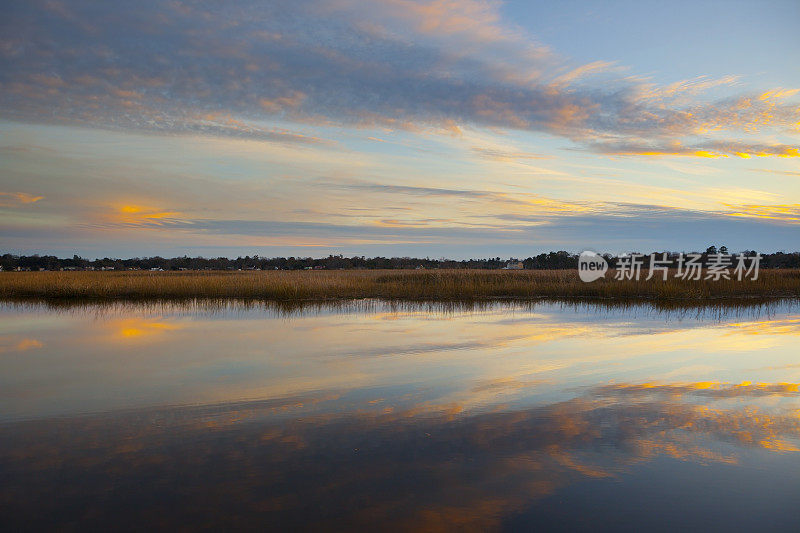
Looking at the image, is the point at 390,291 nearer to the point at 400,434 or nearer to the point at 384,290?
the point at 384,290

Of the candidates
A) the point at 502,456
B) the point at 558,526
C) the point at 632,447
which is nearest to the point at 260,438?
the point at 502,456

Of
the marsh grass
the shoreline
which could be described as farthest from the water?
the marsh grass

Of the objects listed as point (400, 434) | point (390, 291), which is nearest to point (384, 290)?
point (390, 291)

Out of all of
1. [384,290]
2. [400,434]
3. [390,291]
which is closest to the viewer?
[400,434]

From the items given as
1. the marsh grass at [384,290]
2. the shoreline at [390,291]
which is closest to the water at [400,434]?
the shoreline at [390,291]

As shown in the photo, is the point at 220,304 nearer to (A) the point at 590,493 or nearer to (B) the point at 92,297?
(B) the point at 92,297

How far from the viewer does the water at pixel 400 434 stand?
3.88 meters

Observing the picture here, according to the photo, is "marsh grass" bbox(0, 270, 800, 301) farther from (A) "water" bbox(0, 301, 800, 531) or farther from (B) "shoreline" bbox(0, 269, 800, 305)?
(A) "water" bbox(0, 301, 800, 531)

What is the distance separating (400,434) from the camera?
543 centimetres

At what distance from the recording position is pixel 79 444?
16.9ft

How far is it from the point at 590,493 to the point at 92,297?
24540 mm

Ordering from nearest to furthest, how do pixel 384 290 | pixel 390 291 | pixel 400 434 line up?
pixel 400 434, pixel 390 291, pixel 384 290

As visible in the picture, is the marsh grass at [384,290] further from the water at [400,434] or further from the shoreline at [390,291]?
the water at [400,434]

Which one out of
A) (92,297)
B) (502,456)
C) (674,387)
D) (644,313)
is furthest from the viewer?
(92,297)
